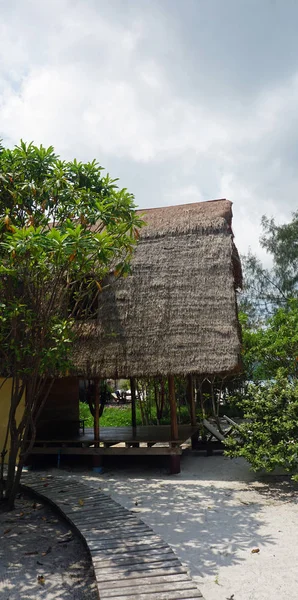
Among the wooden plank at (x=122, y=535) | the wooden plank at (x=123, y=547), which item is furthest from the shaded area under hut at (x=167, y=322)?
the wooden plank at (x=123, y=547)

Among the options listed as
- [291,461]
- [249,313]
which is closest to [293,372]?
[291,461]

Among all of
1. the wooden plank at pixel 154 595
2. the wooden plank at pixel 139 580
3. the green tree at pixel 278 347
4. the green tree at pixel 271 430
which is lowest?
the wooden plank at pixel 154 595

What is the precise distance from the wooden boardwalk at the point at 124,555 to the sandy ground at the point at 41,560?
0.23m

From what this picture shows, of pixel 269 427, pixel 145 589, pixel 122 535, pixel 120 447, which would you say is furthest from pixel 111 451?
pixel 145 589

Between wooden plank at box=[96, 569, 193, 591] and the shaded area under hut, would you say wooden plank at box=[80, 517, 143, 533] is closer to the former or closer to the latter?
wooden plank at box=[96, 569, 193, 591]

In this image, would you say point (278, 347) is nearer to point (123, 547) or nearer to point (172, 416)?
point (172, 416)

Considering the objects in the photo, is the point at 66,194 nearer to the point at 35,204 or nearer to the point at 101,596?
the point at 35,204

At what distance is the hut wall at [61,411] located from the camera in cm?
1016

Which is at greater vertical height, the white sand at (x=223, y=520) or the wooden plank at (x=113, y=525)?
the wooden plank at (x=113, y=525)

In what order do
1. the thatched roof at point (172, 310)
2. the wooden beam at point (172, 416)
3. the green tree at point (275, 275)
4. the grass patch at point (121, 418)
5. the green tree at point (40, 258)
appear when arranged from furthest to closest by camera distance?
the green tree at point (275, 275) → the grass patch at point (121, 418) → the wooden beam at point (172, 416) → the thatched roof at point (172, 310) → the green tree at point (40, 258)

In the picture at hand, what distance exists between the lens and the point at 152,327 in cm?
813

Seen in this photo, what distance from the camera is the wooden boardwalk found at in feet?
10.3

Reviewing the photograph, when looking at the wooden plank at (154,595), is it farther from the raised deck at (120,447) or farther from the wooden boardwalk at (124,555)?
the raised deck at (120,447)

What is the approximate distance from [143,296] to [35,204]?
296 cm
